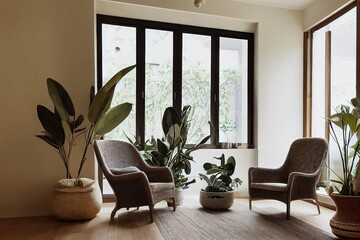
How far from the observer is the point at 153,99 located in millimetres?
4801

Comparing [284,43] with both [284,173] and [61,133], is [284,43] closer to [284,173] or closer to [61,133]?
[284,173]

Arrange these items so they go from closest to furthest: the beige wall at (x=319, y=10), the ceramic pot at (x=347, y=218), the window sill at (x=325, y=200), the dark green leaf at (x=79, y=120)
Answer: the ceramic pot at (x=347, y=218)
the dark green leaf at (x=79, y=120)
the window sill at (x=325, y=200)
the beige wall at (x=319, y=10)

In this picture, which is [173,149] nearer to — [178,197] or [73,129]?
[178,197]

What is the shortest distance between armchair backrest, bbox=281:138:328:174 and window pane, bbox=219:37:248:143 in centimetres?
107

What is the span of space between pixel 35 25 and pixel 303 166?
12.5 feet

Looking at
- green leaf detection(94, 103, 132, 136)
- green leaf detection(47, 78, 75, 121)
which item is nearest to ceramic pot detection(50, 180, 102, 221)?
green leaf detection(94, 103, 132, 136)

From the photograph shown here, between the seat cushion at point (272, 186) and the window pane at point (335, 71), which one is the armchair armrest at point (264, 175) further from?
the window pane at point (335, 71)

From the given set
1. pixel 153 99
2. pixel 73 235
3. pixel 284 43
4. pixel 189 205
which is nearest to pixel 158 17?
pixel 153 99

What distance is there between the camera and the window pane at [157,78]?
478 cm

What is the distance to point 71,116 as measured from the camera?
3764mm

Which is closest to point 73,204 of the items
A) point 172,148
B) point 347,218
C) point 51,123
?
point 51,123

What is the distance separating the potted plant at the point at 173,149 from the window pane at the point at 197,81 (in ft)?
2.19

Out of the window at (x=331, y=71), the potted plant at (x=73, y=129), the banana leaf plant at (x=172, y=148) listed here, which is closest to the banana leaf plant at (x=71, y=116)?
the potted plant at (x=73, y=129)

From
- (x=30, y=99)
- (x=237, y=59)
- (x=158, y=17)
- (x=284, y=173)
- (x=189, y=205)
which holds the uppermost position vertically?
(x=158, y=17)
